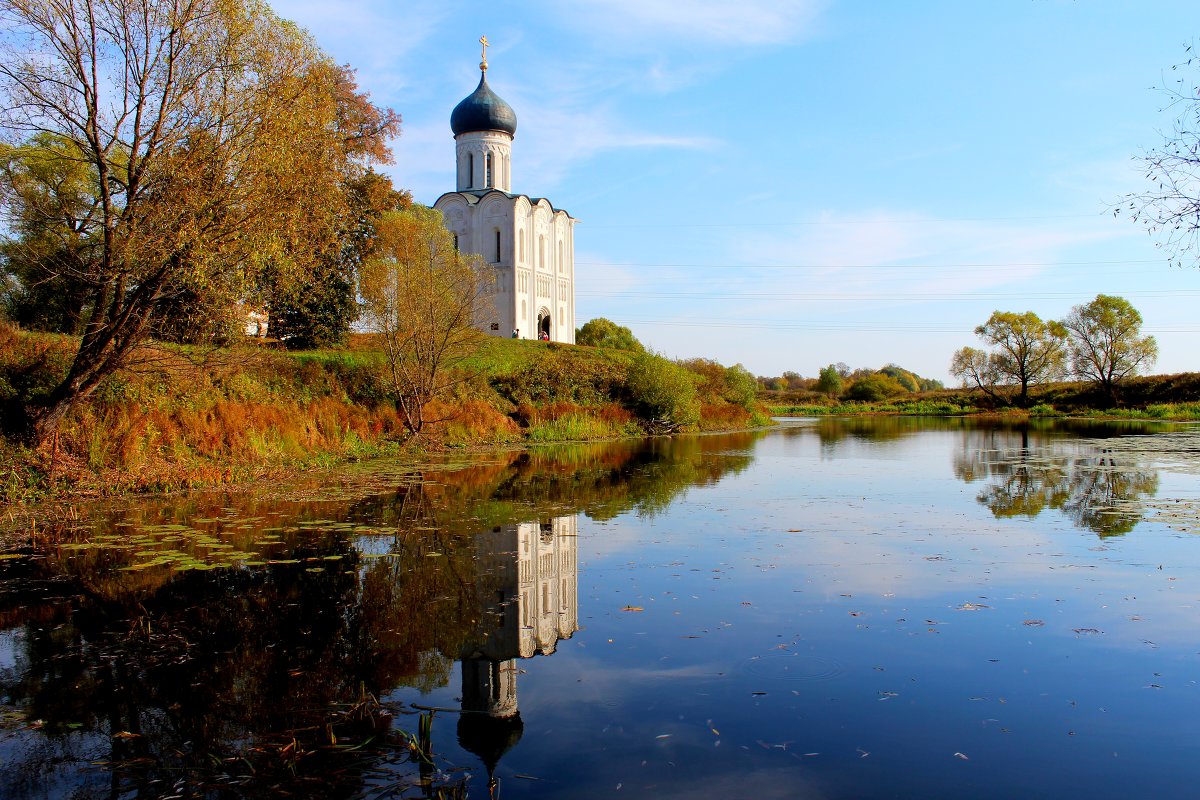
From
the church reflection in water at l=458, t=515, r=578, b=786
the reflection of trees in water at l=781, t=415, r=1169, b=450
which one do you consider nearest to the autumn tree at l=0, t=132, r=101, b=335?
the church reflection in water at l=458, t=515, r=578, b=786

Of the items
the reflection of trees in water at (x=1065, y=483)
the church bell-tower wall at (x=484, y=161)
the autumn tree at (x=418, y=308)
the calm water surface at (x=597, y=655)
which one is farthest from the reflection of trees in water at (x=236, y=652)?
the church bell-tower wall at (x=484, y=161)

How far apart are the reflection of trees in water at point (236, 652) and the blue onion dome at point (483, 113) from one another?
40.9 metres

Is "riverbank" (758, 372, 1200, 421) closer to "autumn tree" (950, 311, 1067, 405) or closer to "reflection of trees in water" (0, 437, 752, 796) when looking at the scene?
"autumn tree" (950, 311, 1067, 405)

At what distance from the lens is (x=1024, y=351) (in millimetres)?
60875

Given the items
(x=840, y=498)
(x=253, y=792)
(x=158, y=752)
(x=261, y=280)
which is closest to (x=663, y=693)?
(x=253, y=792)

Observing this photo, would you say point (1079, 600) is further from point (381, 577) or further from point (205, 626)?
point (205, 626)

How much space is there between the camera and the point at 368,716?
4555mm

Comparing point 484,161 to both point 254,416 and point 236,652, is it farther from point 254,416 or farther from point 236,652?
point 236,652

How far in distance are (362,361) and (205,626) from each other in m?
17.9

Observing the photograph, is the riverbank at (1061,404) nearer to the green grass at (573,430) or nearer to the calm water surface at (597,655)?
the green grass at (573,430)

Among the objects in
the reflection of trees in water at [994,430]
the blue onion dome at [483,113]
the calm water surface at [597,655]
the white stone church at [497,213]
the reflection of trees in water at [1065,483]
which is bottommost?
the calm water surface at [597,655]

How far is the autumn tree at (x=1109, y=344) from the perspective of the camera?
5475 cm

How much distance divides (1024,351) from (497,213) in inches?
1672

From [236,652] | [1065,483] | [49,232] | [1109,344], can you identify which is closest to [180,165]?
[49,232]
